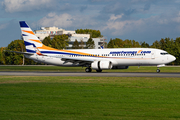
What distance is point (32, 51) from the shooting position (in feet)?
165

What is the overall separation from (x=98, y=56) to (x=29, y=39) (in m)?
14.4

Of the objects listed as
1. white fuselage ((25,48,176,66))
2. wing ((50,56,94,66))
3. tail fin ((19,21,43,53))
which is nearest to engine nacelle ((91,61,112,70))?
white fuselage ((25,48,176,66))

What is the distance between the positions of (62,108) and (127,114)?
3144 mm

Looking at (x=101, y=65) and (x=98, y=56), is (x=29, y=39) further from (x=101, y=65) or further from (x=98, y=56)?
(x=101, y=65)

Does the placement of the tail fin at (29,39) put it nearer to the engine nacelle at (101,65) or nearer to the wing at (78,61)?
the wing at (78,61)

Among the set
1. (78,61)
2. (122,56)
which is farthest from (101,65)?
(78,61)

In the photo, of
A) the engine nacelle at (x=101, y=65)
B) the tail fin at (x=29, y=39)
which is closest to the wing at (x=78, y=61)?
the engine nacelle at (x=101, y=65)

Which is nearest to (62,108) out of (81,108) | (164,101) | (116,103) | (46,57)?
(81,108)

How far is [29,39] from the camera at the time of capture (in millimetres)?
51125

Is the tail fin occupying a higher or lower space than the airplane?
higher

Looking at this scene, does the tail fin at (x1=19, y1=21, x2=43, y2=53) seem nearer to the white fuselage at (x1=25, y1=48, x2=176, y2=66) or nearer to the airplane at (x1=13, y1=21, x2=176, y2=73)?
the airplane at (x1=13, y1=21, x2=176, y2=73)

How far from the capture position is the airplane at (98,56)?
142 ft

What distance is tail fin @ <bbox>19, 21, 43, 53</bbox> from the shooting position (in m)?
50.7

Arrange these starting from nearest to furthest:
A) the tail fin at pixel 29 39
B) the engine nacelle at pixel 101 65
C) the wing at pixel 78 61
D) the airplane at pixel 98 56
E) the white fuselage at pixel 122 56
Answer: the white fuselage at pixel 122 56, the airplane at pixel 98 56, the engine nacelle at pixel 101 65, the wing at pixel 78 61, the tail fin at pixel 29 39
